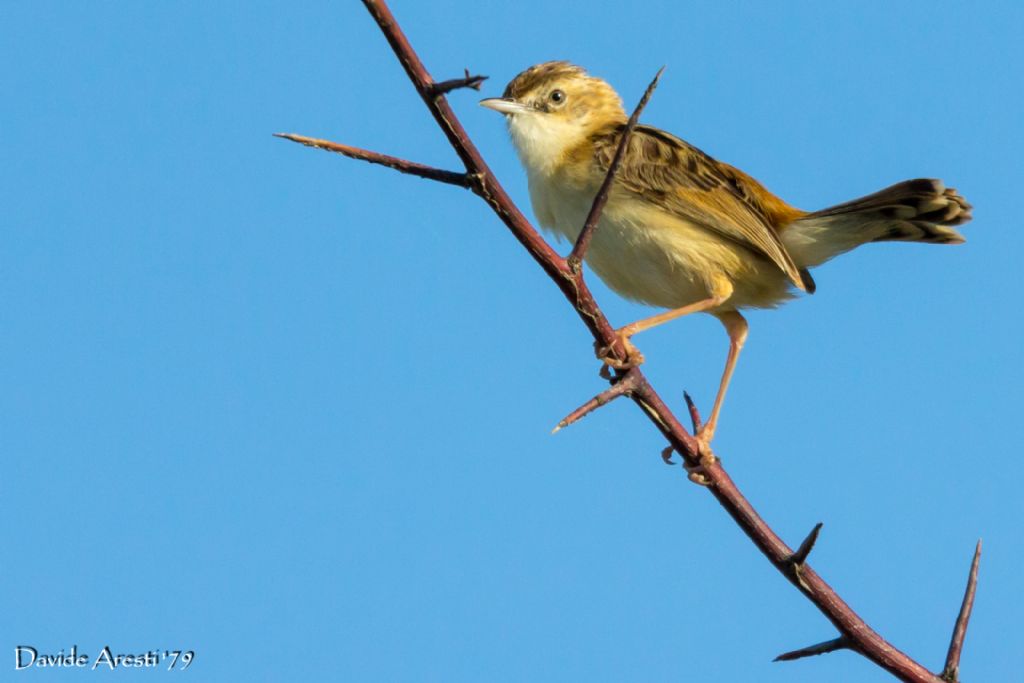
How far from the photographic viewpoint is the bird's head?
6078mm

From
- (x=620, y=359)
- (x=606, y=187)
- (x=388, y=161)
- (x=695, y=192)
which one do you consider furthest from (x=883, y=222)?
(x=388, y=161)

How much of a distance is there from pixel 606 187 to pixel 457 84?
0.68 m

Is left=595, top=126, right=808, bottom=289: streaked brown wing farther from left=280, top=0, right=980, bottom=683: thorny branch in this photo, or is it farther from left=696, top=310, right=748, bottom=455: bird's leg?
left=280, top=0, right=980, bottom=683: thorny branch

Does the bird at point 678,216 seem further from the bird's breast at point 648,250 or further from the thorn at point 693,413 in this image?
the thorn at point 693,413

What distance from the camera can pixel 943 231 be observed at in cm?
556

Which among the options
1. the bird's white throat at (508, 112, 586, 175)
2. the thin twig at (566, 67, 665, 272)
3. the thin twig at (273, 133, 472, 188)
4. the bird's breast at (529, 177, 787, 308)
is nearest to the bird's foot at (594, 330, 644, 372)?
the thin twig at (566, 67, 665, 272)

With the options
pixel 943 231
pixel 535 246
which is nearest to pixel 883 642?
pixel 535 246

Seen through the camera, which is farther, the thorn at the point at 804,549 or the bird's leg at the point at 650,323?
the bird's leg at the point at 650,323

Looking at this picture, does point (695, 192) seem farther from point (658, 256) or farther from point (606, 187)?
point (606, 187)

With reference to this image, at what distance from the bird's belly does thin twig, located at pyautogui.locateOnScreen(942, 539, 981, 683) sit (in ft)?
9.41

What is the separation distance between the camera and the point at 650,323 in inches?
206

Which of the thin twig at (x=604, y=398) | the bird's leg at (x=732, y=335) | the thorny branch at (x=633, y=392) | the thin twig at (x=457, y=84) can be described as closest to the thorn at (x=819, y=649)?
the thorny branch at (x=633, y=392)

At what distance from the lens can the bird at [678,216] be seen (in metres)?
5.76

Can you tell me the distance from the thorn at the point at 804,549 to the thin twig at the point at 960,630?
466 mm
